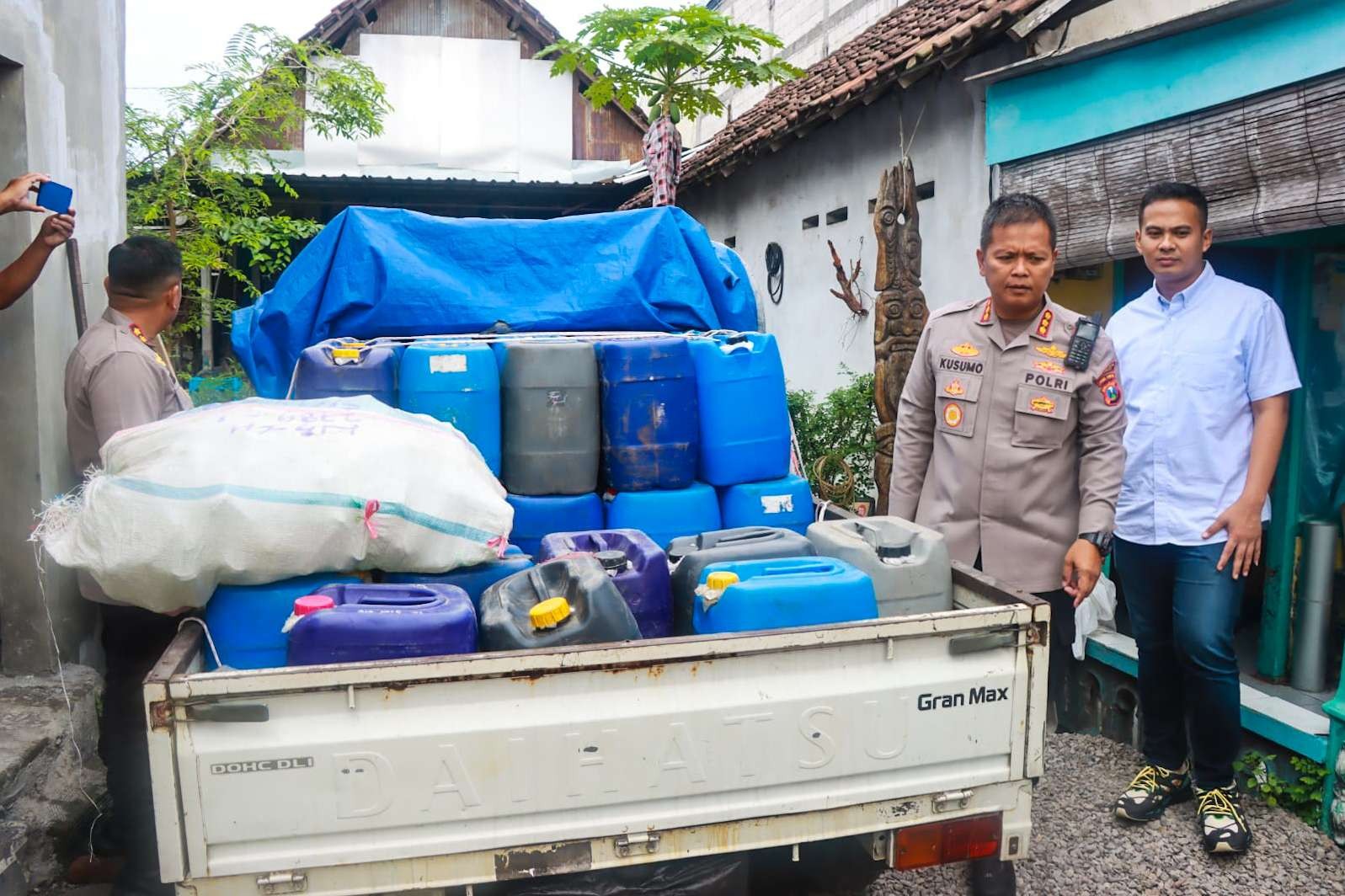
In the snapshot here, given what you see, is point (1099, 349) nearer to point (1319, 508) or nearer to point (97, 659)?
point (1319, 508)

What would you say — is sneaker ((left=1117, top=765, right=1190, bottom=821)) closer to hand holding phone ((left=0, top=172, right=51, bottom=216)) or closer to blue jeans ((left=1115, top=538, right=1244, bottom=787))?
blue jeans ((left=1115, top=538, right=1244, bottom=787))

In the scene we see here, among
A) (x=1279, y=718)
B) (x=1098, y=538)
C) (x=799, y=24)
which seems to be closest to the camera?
(x=1098, y=538)

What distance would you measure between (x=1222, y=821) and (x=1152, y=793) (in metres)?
0.26

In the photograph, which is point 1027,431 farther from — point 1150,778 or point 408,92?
point 408,92

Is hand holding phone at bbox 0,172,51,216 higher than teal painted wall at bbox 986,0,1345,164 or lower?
lower

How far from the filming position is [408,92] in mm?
16609

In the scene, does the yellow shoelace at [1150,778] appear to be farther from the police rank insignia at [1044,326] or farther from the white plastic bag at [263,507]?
the white plastic bag at [263,507]

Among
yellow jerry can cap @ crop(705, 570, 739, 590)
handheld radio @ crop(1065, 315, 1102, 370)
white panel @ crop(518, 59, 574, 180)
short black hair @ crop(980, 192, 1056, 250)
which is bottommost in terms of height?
yellow jerry can cap @ crop(705, 570, 739, 590)

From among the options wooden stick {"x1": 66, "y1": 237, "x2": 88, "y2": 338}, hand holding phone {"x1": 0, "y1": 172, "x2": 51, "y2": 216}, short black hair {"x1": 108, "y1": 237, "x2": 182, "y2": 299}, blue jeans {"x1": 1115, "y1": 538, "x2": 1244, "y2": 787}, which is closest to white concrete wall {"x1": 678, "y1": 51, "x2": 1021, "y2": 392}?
blue jeans {"x1": 1115, "y1": 538, "x2": 1244, "y2": 787}

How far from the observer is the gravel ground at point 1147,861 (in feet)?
10.4

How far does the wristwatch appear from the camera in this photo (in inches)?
116

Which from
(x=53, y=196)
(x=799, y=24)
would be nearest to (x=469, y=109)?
(x=799, y=24)

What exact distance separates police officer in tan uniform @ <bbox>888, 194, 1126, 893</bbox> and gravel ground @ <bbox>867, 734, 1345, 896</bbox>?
2.09ft

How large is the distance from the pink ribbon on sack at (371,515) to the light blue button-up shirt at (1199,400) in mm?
2265
